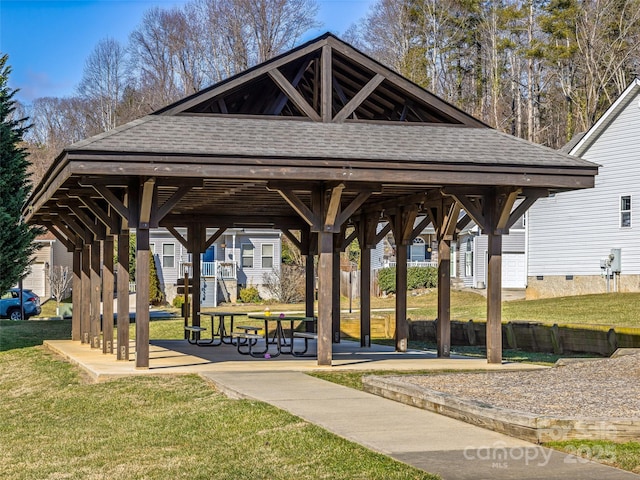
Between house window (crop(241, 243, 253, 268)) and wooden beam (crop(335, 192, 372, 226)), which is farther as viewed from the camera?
house window (crop(241, 243, 253, 268))

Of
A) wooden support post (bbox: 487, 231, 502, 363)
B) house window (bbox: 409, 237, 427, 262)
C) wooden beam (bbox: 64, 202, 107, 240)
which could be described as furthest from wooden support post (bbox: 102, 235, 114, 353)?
house window (bbox: 409, 237, 427, 262)

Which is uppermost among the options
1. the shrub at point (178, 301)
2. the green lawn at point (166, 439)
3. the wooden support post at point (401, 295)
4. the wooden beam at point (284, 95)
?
the wooden beam at point (284, 95)

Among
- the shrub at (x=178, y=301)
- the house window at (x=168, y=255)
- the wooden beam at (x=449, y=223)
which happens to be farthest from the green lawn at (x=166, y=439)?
the house window at (x=168, y=255)

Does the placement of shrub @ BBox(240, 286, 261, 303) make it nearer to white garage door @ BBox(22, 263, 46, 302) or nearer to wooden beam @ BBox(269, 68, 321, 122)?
white garage door @ BBox(22, 263, 46, 302)

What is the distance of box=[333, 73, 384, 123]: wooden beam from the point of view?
55.7 feet

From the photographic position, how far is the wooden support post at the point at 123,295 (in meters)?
18.1

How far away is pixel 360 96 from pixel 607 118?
20585mm

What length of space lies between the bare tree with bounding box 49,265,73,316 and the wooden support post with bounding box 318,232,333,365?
34902 millimetres

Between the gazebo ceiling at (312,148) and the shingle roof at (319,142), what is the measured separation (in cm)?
2

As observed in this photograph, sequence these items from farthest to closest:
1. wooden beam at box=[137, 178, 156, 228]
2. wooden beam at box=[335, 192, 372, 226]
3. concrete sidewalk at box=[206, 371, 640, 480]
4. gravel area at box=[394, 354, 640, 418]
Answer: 1. wooden beam at box=[335, 192, 372, 226]
2. wooden beam at box=[137, 178, 156, 228]
3. gravel area at box=[394, 354, 640, 418]
4. concrete sidewalk at box=[206, 371, 640, 480]

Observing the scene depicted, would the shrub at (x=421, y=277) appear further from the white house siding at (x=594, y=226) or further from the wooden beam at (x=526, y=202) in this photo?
the wooden beam at (x=526, y=202)

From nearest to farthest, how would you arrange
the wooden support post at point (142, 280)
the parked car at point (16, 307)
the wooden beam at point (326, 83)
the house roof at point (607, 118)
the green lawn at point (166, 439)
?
the green lawn at point (166, 439)
the wooden support post at point (142, 280)
the wooden beam at point (326, 83)
the house roof at point (607, 118)
the parked car at point (16, 307)

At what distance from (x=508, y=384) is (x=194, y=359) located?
704 centimetres

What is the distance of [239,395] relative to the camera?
12516 millimetres
